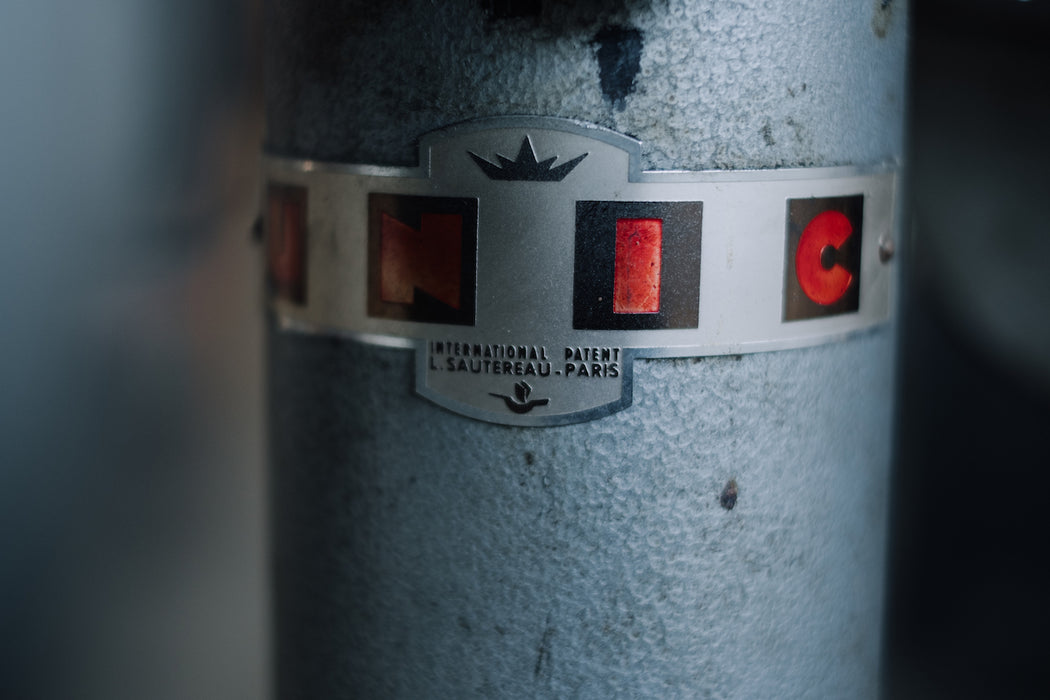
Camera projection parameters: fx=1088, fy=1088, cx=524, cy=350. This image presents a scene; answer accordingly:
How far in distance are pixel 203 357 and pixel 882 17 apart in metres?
1.19

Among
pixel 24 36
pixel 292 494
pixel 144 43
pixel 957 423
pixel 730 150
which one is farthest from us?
pixel 957 423

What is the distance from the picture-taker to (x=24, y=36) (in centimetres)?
152

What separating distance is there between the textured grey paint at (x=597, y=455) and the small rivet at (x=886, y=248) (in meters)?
0.09

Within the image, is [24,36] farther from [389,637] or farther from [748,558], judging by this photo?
[748,558]

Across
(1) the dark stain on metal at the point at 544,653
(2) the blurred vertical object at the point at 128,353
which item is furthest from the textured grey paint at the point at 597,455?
(2) the blurred vertical object at the point at 128,353

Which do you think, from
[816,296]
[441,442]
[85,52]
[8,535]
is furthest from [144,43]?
[816,296]

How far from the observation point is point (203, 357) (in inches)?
70.8

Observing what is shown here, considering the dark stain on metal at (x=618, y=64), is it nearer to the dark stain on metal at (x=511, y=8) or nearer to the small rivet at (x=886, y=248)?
the dark stain on metal at (x=511, y=8)

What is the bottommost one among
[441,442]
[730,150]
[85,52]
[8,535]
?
[8,535]

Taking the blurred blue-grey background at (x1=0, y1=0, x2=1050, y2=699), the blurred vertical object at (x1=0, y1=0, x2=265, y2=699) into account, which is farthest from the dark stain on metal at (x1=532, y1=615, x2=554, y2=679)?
the blurred vertical object at (x1=0, y1=0, x2=265, y2=699)

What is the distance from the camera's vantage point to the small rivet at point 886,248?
3.65 feet

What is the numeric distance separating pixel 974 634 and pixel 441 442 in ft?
4.02

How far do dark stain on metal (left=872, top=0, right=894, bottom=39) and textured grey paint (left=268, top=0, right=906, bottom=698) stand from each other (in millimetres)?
13

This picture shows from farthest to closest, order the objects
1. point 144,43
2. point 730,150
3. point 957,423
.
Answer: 1. point 957,423
2. point 144,43
3. point 730,150
